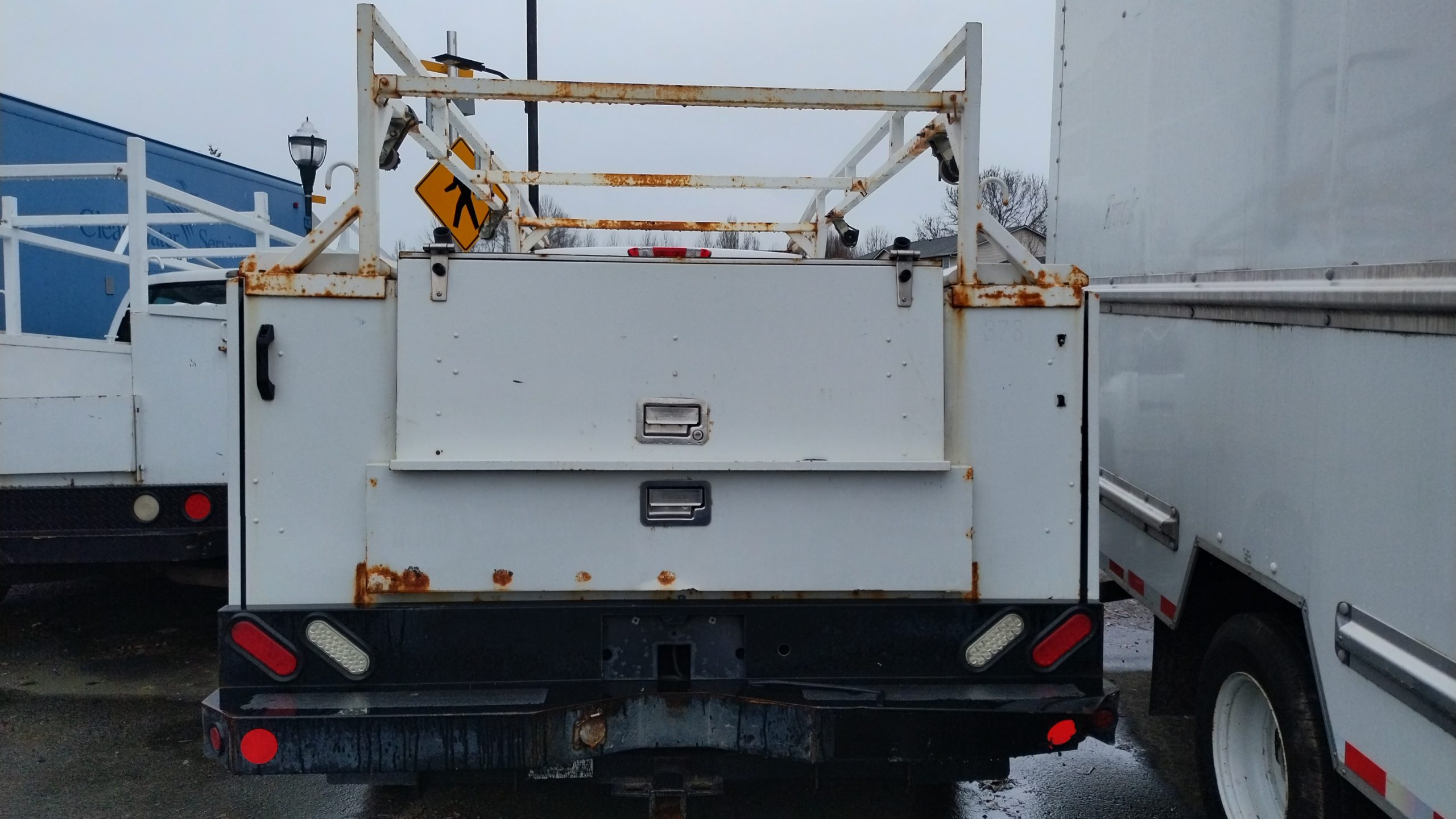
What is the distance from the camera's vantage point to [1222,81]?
360 centimetres

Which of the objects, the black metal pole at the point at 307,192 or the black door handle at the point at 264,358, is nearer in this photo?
the black door handle at the point at 264,358

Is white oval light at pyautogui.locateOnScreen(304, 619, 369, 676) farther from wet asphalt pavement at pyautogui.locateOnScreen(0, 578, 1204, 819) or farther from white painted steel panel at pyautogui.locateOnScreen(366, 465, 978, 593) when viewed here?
wet asphalt pavement at pyautogui.locateOnScreen(0, 578, 1204, 819)

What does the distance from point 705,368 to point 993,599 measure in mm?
1075

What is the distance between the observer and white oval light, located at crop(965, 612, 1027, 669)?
3225 mm

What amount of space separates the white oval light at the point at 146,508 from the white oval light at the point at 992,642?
4.01m

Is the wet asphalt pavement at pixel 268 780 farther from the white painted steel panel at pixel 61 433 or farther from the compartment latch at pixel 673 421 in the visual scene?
the white painted steel panel at pixel 61 433

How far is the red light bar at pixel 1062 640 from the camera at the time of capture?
3223 mm

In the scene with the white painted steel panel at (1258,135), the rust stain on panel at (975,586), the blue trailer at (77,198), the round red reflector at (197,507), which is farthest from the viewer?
the blue trailer at (77,198)

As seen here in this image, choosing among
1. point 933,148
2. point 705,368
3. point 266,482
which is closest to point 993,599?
point 705,368

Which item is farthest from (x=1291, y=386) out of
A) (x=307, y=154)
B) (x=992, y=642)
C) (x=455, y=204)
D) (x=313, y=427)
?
(x=307, y=154)

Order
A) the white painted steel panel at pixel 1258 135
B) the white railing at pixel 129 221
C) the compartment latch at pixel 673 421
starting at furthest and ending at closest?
the white railing at pixel 129 221, the compartment latch at pixel 673 421, the white painted steel panel at pixel 1258 135

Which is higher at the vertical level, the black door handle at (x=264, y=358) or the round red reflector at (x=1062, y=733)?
the black door handle at (x=264, y=358)

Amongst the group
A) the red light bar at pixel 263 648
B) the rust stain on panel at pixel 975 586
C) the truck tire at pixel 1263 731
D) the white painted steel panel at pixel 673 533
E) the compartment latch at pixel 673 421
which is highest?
the compartment latch at pixel 673 421

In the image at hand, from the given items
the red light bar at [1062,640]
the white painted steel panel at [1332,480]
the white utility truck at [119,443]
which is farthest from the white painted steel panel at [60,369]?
the white painted steel panel at [1332,480]
